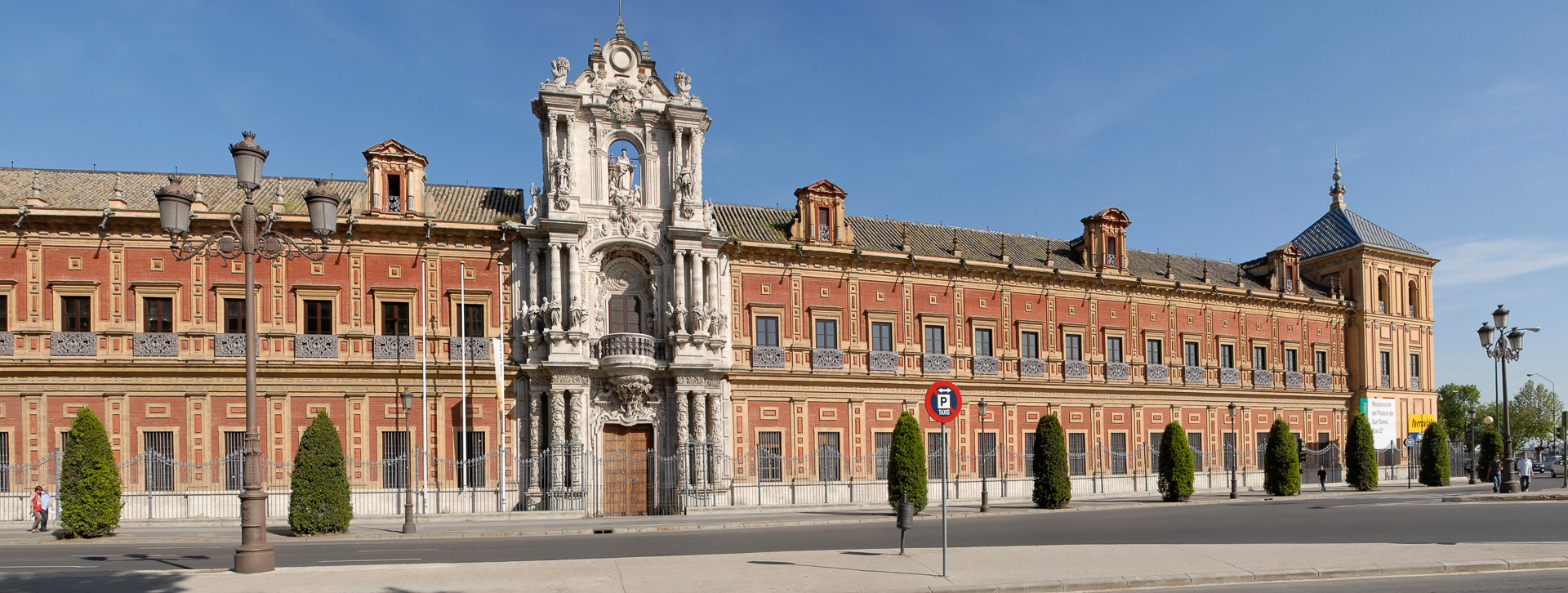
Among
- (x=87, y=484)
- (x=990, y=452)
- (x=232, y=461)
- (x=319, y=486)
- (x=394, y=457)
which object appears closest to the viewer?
(x=87, y=484)

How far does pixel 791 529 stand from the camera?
2422 cm

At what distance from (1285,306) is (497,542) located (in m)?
36.2

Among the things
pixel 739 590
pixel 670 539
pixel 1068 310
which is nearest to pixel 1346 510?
pixel 1068 310

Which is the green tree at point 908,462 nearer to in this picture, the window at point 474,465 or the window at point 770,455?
the window at point 770,455

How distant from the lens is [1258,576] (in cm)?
1373

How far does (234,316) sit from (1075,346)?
91.0ft

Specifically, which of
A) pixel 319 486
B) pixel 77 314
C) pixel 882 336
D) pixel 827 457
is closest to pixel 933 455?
pixel 827 457

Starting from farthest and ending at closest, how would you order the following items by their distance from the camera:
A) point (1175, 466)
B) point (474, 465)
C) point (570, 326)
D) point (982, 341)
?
point (982, 341) → point (1175, 466) → point (570, 326) → point (474, 465)

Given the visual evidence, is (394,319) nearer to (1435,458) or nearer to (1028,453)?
(1028,453)

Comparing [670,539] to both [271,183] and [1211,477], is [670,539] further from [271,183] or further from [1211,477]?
[1211,477]

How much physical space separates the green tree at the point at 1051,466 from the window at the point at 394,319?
18.4 m

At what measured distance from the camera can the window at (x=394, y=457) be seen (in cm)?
2883

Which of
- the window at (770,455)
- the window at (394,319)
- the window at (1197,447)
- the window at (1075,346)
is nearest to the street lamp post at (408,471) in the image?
the window at (394,319)

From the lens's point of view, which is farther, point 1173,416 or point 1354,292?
point 1354,292
